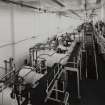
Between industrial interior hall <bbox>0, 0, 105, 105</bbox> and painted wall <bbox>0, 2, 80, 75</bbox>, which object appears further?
painted wall <bbox>0, 2, 80, 75</bbox>

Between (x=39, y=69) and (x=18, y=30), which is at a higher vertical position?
(x=18, y=30)

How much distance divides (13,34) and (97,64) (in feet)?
10.1

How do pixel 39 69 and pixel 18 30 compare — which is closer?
pixel 39 69

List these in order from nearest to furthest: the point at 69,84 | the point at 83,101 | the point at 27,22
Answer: the point at 83,101 → the point at 69,84 → the point at 27,22

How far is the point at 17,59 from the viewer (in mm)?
5684

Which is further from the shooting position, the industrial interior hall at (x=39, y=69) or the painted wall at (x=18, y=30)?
the painted wall at (x=18, y=30)

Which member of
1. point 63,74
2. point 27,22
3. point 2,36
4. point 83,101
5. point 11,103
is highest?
point 27,22

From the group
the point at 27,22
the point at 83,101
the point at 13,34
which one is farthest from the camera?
the point at 27,22

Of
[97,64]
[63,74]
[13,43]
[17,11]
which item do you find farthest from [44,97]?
[17,11]

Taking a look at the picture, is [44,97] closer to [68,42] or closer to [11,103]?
[11,103]

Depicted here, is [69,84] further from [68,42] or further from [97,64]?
[68,42]

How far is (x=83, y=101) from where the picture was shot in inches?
94.5

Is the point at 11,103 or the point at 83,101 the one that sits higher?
the point at 83,101

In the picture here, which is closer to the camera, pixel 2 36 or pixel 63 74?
pixel 63 74
